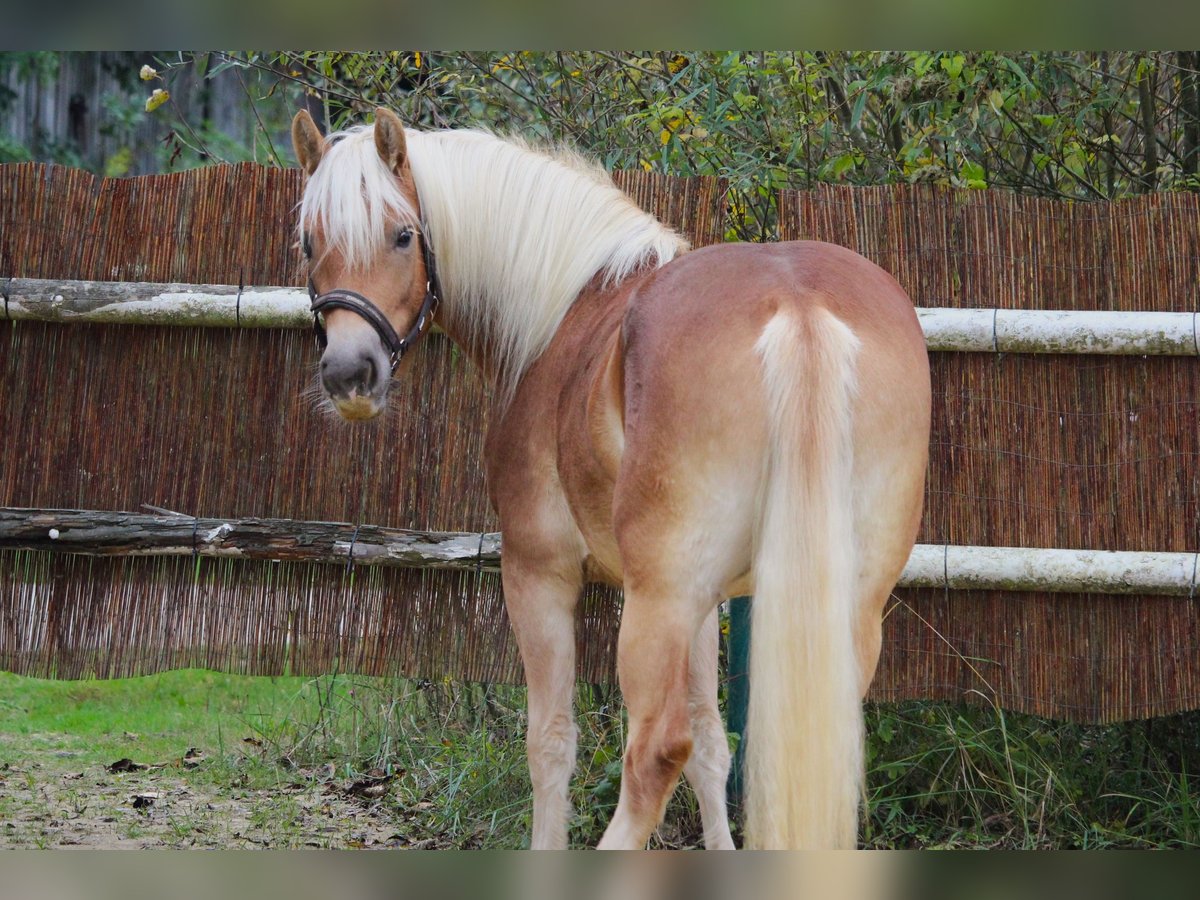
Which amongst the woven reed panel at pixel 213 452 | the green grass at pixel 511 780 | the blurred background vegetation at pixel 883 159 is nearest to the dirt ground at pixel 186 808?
the green grass at pixel 511 780

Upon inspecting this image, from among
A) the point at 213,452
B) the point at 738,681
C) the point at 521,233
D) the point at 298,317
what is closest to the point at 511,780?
the point at 738,681

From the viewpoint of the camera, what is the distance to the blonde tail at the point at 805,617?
6.91ft

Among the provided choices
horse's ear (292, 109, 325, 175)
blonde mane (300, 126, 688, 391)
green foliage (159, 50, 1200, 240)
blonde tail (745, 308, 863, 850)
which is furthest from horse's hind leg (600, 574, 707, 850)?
green foliage (159, 50, 1200, 240)

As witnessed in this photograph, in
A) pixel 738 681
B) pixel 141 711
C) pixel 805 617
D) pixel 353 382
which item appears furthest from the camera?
pixel 141 711

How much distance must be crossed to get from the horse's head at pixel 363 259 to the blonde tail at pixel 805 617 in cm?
109

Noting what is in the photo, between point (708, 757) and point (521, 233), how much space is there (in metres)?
1.60

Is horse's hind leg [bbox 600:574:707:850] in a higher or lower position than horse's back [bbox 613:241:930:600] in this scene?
lower

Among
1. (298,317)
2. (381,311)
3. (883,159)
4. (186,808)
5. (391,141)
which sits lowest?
(186,808)

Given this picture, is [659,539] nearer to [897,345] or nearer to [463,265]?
[897,345]

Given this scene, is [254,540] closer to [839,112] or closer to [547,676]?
[547,676]

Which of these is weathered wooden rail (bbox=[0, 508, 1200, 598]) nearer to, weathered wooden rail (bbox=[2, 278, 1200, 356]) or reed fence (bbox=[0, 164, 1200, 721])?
reed fence (bbox=[0, 164, 1200, 721])

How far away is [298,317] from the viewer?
3.96 meters

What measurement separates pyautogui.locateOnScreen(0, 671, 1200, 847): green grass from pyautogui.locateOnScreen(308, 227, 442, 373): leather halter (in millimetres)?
1579

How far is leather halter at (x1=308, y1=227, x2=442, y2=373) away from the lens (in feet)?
9.38
